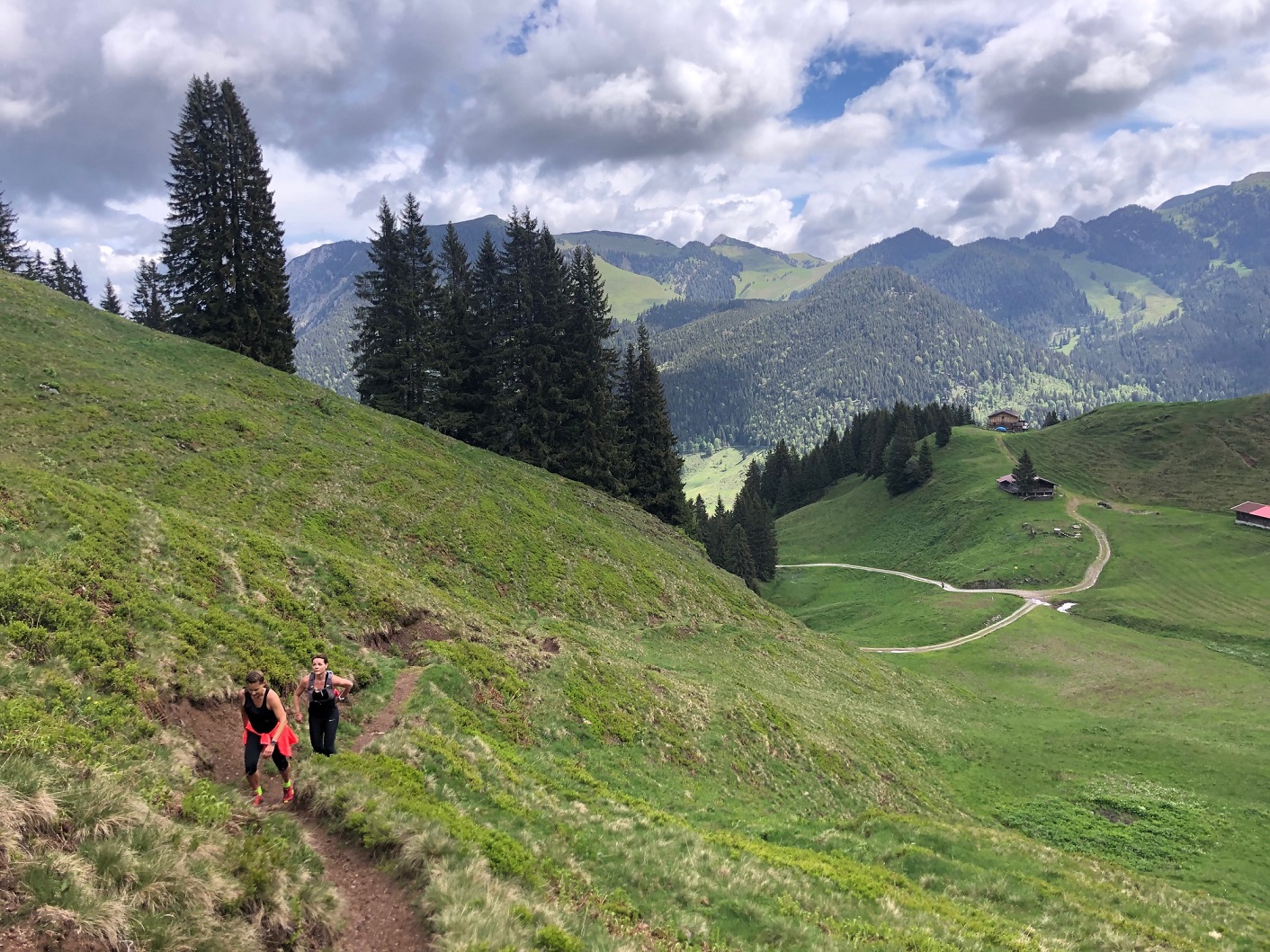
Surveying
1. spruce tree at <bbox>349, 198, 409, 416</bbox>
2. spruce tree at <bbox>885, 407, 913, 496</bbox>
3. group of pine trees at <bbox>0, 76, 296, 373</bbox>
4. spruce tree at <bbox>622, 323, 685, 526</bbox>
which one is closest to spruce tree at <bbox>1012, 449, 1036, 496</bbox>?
spruce tree at <bbox>885, 407, 913, 496</bbox>

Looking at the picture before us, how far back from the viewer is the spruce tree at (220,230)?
45312 mm

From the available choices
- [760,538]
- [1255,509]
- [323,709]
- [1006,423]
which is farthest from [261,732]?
[1006,423]

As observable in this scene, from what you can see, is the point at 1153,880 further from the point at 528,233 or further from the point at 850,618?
the point at 850,618

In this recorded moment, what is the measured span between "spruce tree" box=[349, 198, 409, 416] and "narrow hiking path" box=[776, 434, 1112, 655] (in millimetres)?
51927

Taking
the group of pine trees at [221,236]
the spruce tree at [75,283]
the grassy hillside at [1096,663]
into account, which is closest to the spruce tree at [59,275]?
the spruce tree at [75,283]

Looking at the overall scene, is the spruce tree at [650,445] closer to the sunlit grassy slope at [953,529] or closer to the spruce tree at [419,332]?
the spruce tree at [419,332]

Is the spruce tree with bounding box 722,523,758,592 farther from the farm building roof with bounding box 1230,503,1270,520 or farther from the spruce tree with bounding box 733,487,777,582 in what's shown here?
the farm building roof with bounding box 1230,503,1270,520

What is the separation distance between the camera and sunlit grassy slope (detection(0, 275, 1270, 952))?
791 cm

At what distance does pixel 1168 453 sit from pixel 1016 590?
69.7 meters

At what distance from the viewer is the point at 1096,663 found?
5772cm

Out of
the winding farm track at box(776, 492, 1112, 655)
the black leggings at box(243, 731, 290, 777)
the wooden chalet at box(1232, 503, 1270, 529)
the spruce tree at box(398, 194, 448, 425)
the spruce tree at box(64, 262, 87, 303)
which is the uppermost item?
the spruce tree at box(64, 262, 87, 303)

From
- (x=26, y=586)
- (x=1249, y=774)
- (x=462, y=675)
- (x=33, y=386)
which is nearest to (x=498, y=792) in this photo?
(x=462, y=675)

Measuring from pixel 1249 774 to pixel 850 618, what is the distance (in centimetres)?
5052

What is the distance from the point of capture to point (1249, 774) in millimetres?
31375
